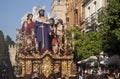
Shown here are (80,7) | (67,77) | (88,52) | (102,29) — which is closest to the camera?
(67,77)

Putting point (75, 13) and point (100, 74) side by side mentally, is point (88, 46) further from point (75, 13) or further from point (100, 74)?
point (75, 13)

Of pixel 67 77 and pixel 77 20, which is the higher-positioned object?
pixel 77 20

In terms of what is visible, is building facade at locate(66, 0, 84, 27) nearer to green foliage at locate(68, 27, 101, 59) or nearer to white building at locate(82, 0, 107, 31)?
white building at locate(82, 0, 107, 31)

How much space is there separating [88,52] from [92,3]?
35.6 ft

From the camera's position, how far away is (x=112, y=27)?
21.2 metres

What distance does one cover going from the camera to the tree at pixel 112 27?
818 inches

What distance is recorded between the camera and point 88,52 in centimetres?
3331

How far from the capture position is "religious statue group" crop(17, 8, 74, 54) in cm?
1515

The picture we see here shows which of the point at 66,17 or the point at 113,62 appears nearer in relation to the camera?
the point at 113,62

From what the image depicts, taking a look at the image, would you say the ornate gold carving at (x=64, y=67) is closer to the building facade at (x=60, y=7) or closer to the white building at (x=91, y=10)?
the white building at (x=91, y=10)

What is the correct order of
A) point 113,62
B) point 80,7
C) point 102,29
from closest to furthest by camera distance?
point 102,29
point 113,62
point 80,7

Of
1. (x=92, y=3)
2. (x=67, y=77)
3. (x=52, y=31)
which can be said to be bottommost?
(x=67, y=77)

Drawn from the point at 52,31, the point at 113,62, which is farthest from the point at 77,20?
the point at 52,31

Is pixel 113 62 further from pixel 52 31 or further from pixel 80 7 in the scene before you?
pixel 80 7
